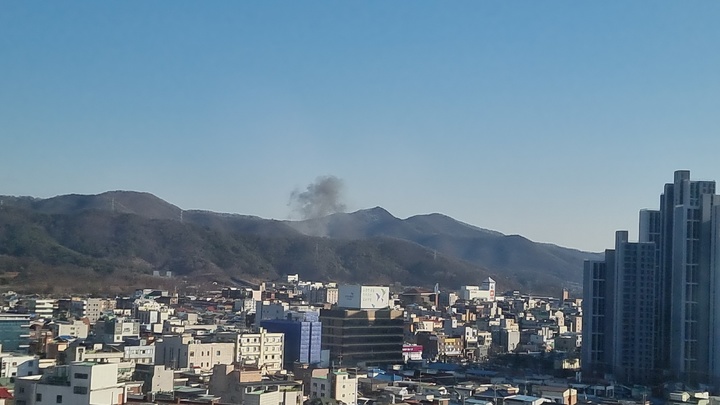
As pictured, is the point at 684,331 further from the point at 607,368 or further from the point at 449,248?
the point at 449,248

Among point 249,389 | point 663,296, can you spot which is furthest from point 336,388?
point 663,296

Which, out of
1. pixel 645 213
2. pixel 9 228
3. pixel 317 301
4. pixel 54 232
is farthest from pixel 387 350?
pixel 54 232

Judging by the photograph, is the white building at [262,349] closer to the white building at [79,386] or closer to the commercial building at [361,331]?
the commercial building at [361,331]

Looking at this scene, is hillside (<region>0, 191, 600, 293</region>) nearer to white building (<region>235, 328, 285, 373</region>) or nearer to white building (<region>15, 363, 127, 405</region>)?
white building (<region>235, 328, 285, 373</region>)

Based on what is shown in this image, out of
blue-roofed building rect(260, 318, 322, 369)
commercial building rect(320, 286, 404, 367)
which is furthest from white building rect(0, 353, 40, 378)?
commercial building rect(320, 286, 404, 367)

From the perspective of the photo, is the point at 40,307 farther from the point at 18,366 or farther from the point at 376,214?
the point at 376,214
